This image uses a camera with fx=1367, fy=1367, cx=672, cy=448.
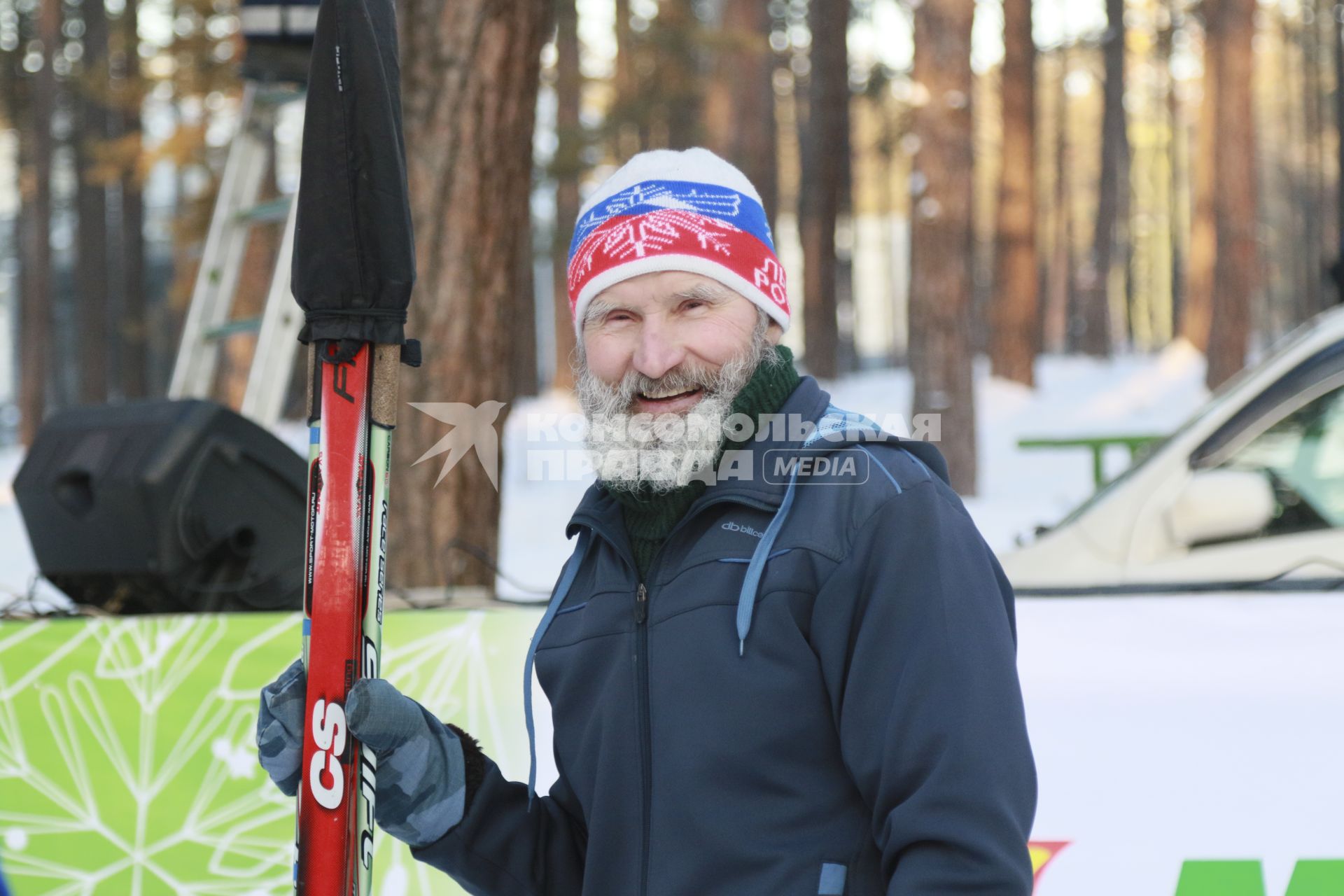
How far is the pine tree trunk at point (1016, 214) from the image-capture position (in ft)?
65.4

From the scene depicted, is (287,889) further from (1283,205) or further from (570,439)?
(1283,205)

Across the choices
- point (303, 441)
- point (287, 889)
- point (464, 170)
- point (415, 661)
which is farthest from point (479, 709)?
point (303, 441)

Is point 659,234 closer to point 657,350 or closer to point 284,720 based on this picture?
point 657,350

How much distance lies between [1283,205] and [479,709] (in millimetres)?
60111

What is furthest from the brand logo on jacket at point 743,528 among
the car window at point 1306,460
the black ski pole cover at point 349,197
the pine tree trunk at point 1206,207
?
the pine tree trunk at point 1206,207

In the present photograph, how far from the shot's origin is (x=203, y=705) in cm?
305

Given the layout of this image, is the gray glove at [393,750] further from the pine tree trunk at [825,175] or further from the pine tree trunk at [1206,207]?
the pine tree trunk at [825,175]

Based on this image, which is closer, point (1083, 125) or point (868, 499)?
point (868, 499)

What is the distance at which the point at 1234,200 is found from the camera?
1908cm

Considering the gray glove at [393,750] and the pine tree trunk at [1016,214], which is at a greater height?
the pine tree trunk at [1016,214]

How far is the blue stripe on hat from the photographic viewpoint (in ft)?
5.80

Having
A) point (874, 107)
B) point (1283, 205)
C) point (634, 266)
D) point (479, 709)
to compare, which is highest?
point (1283, 205)

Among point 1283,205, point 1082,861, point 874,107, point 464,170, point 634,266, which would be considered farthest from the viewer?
point 1283,205

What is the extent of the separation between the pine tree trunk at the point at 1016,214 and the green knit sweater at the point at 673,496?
1898cm
